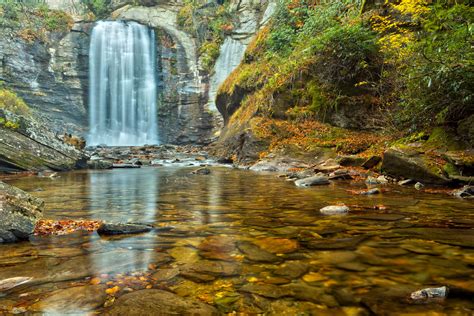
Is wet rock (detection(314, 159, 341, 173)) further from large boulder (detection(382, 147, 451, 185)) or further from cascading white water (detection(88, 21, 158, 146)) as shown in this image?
cascading white water (detection(88, 21, 158, 146))

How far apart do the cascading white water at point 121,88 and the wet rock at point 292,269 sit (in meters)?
29.9

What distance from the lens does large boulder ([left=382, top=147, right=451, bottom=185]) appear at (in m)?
6.21

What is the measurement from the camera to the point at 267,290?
2.07 m

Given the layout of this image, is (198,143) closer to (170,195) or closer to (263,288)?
(170,195)

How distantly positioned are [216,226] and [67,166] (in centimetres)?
1019

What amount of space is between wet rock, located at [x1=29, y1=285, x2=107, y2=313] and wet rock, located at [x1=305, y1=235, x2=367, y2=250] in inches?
68.1

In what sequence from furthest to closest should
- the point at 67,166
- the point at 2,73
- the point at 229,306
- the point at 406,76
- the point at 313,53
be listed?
the point at 2,73 → the point at 313,53 → the point at 67,166 → the point at 406,76 → the point at 229,306

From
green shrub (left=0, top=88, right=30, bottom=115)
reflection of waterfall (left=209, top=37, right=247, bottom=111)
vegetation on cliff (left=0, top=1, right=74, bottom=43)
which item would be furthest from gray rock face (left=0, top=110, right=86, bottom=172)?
vegetation on cliff (left=0, top=1, right=74, bottom=43)

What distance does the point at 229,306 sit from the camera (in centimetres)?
188

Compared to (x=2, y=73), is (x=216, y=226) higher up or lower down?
lower down

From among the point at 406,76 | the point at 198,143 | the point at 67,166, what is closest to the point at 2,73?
the point at 198,143

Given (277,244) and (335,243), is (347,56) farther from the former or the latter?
(277,244)

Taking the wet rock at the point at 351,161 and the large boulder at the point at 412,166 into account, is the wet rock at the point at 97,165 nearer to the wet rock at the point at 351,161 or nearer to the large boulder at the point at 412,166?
the wet rock at the point at 351,161

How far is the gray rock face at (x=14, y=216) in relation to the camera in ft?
10.2
